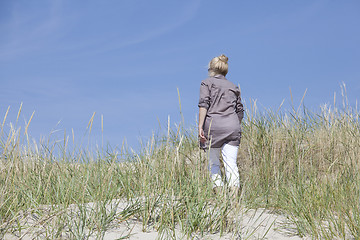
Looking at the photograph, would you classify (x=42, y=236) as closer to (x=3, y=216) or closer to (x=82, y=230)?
(x=82, y=230)

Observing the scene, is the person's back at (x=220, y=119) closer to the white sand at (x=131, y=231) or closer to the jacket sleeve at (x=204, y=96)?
the jacket sleeve at (x=204, y=96)

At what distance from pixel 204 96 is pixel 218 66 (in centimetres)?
51

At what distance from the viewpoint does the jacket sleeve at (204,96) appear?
428 cm

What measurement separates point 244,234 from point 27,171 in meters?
2.45

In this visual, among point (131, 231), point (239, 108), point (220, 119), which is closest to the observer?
point (131, 231)

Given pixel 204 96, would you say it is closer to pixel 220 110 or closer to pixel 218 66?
Answer: pixel 220 110

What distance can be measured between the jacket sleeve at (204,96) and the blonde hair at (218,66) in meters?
0.28

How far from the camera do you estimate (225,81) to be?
177 inches

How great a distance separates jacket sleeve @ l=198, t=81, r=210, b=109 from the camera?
4.28 meters

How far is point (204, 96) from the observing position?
4312 millimetres

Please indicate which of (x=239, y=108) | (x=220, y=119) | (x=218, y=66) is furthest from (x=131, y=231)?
(x=218, y=66)

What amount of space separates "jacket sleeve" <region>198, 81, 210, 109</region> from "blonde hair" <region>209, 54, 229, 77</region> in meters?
0.28

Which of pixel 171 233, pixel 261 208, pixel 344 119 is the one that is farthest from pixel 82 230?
pixel 344 119

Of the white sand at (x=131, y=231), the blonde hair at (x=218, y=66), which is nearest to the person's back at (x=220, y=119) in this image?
the blonde hair at (x=218, y=66)
